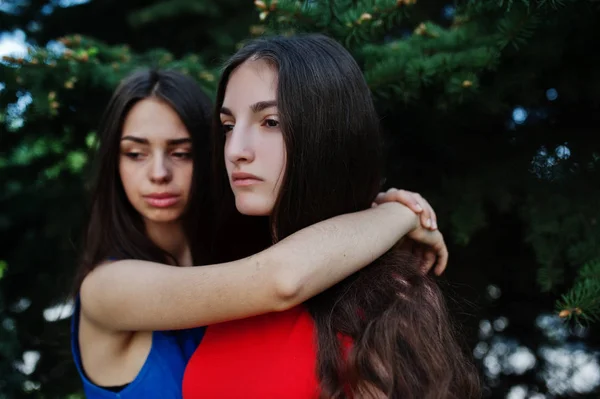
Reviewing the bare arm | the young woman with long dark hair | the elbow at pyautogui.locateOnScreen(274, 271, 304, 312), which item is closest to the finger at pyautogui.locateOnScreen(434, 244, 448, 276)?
the young woman with long dark hair

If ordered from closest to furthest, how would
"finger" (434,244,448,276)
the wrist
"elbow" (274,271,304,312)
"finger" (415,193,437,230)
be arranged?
"elbow" (274,271,304,312)
the wrist
"finger" (415,193,437,230)
"finger" (434,244,448,276)

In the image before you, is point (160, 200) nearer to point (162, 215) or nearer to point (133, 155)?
point (162, 215)

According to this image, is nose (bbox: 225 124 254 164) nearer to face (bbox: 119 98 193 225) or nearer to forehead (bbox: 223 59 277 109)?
forehead (bbox: 223 59 277 109)

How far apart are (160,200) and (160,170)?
4.4 inches

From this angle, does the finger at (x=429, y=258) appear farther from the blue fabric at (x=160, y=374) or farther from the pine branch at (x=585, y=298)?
the blue fabric at (x=160, y=374)

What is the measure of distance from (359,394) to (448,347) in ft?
0.93

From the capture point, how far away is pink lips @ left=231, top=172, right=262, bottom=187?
1.78 m

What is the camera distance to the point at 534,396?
275cm

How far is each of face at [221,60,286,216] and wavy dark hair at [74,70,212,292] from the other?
0.43m

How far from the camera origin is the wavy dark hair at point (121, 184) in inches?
86.3

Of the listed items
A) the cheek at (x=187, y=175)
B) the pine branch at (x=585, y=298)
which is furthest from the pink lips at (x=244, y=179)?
the pine branch at (x=585, y=298)

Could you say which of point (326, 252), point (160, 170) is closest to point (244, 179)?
point (326, 252)

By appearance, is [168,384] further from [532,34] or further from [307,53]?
[532,34]

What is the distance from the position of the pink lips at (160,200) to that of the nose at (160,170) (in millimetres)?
52
